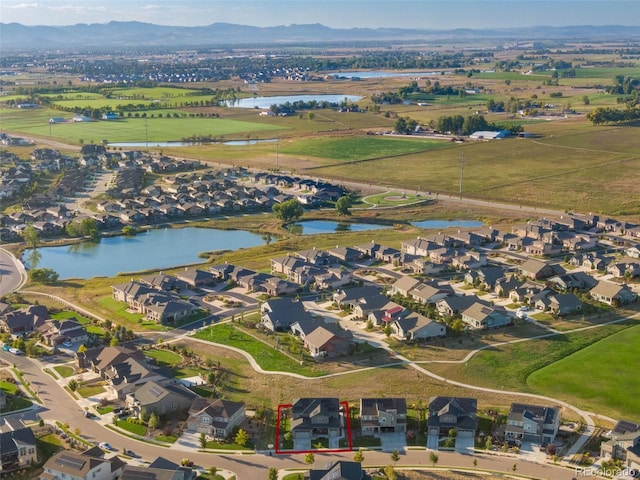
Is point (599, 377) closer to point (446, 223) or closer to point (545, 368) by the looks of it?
point (545, 368)

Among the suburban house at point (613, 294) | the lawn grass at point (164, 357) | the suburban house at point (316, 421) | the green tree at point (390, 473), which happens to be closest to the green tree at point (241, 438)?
the suburban house at point (316, 421)

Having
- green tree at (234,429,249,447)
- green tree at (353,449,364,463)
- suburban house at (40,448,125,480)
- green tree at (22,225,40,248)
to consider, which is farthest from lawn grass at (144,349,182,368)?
green tree at (22,225,40,248)

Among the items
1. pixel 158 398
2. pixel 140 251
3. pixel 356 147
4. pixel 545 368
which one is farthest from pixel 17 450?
pixel 356 147

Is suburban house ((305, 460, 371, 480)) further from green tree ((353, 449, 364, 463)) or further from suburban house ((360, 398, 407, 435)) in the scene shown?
suburban house ((360, 398, 407, 435))

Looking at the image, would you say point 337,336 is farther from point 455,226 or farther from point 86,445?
point 455,226

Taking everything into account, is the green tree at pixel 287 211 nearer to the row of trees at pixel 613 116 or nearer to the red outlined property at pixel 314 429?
the red outlined property at pixel 314 429

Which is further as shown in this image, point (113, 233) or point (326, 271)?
point (113, 233)

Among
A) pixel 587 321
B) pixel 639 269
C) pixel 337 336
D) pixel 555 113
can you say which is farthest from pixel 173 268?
pixel 555 113
